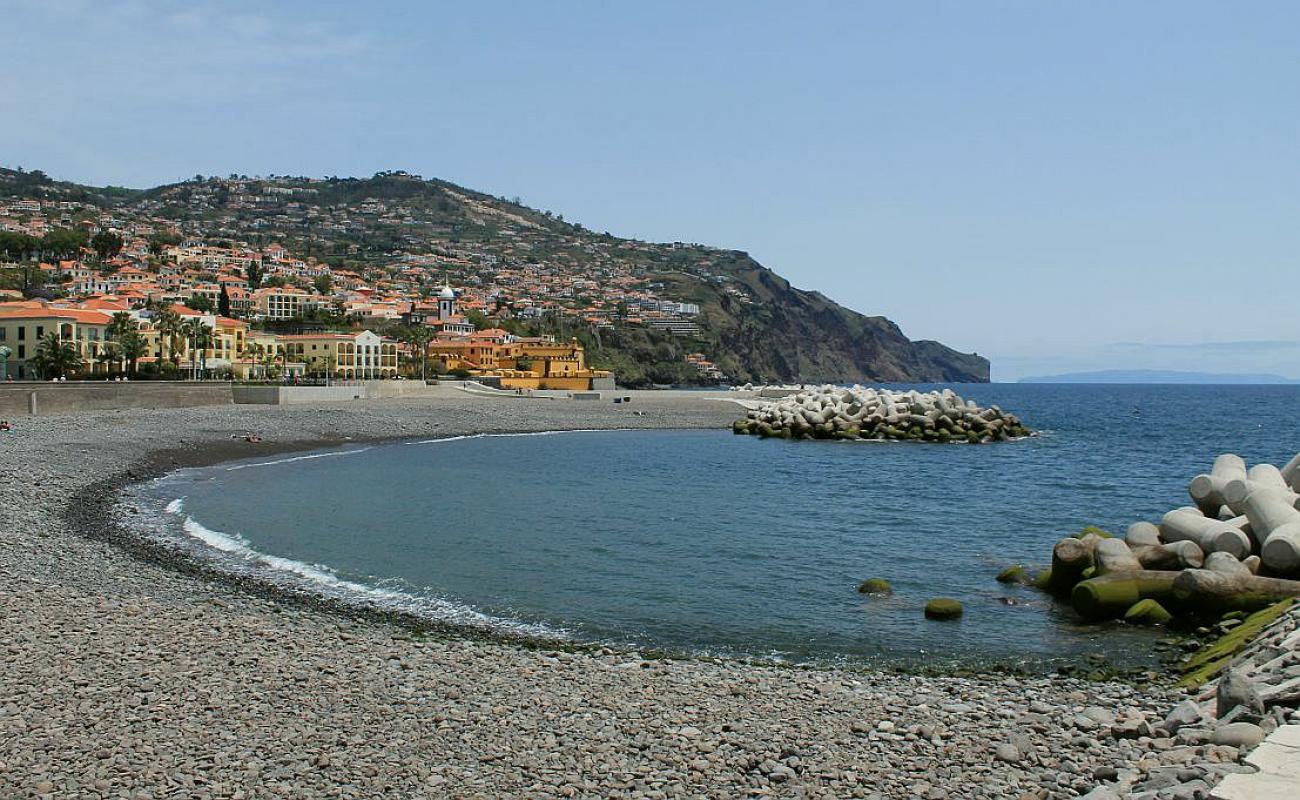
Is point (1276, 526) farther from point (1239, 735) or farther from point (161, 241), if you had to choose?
point (161, 241)

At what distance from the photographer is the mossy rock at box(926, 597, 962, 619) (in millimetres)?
12633

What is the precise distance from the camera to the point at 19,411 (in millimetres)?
39312

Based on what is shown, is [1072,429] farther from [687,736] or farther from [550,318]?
[550,318]

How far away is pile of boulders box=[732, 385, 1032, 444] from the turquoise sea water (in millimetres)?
8942

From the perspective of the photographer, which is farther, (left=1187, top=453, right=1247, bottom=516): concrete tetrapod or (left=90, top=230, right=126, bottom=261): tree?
(left=90, top=230, right=126, bottom=261): tree

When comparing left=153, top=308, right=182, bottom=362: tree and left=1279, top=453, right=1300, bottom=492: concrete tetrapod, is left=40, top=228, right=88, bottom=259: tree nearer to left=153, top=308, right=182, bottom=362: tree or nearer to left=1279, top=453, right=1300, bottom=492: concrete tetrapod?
left=153, top=308, right=182, bottom=362: tree

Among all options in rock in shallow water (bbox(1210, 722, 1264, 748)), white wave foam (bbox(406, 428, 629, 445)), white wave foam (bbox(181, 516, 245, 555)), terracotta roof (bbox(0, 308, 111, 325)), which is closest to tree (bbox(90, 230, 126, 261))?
terracotta roof (bbox(0, 308, 111, 325))

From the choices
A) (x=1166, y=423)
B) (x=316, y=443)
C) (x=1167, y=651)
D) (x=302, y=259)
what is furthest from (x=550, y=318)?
(x=1167, y=651)

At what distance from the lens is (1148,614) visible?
39.2 feet

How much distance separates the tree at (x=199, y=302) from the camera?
101 metres

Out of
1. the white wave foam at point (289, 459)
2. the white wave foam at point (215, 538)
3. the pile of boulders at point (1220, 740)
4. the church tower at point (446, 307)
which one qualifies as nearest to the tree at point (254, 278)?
the church tower at point (446, 307)

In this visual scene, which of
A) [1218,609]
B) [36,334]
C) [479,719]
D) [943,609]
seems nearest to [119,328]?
[36,334]

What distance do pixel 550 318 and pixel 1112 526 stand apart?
132937 mm

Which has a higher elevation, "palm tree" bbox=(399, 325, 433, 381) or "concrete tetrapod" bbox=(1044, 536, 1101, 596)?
"palm tree" bbox=(399, 325, 433, 381)
